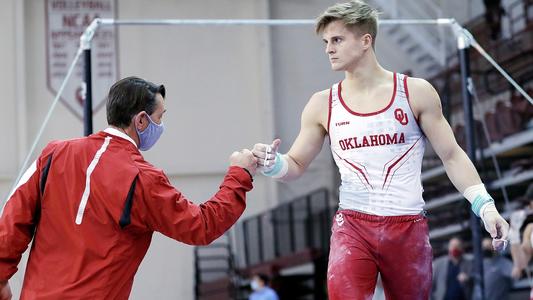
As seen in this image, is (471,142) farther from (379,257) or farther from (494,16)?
(494,16)

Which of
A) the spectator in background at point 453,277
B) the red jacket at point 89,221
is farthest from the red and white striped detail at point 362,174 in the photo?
the spectator in background at point 453,277

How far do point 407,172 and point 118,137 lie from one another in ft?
4.38

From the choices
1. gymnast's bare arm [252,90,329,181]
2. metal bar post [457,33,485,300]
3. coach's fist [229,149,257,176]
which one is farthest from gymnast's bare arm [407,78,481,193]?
metal bar post [457,33,485,300]

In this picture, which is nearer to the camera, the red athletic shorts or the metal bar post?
the red athletic shorts

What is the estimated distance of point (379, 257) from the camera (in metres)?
4.42

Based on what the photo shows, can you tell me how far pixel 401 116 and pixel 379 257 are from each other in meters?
Result: 0.65

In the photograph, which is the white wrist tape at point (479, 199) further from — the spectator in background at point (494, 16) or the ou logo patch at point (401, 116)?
the spectator in background at point (494, 16)

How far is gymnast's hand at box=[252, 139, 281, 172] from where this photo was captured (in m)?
4.46

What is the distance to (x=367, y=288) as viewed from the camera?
14.3 ft

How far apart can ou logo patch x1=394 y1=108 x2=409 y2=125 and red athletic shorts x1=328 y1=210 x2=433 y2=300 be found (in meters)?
0.43

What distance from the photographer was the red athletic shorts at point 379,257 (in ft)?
14.3

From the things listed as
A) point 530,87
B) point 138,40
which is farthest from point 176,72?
point 530,87

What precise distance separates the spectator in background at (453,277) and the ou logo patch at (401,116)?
7034 mm

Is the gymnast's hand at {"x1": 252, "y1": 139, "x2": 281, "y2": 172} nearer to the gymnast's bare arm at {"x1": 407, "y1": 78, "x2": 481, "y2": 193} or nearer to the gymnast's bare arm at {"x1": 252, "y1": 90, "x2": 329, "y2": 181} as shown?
the gymnast's bare arm at {"x1": 252, "y1": 90, "x2": 329, "y2": 181}
